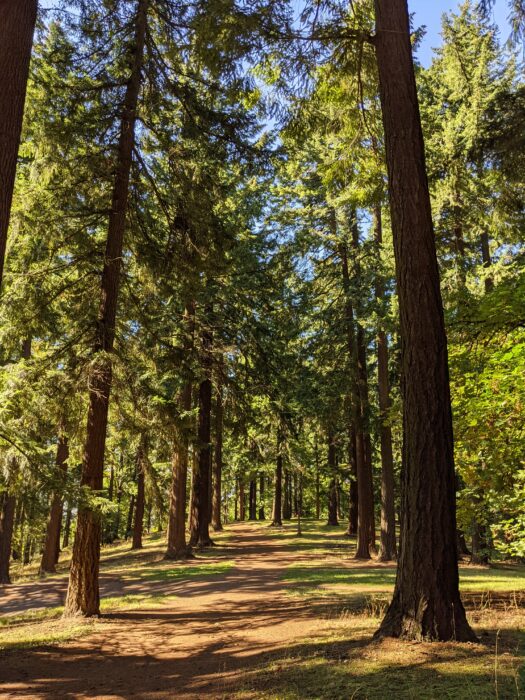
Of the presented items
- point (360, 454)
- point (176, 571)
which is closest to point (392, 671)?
point (176, 571)

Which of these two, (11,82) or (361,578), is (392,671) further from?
(361,578)

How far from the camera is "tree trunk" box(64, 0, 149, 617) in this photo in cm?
872

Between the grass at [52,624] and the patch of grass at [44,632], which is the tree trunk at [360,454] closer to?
the grass at [52,624]

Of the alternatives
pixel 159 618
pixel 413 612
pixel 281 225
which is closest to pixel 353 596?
pixel 159 618

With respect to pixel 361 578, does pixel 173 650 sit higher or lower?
higher

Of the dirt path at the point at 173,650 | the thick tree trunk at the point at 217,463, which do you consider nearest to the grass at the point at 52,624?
the dirt path at the point at 173,650

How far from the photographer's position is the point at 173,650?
A: 22.9 ft

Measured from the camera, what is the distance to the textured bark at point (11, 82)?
4.74 m

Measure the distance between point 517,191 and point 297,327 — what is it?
30.8ft

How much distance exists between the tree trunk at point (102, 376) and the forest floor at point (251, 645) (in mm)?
667

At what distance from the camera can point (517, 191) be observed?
1130 cm

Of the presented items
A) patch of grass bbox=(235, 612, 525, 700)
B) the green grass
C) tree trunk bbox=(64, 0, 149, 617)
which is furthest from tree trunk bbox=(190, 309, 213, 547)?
patch of grass bbox=(235, 612, 525, 700)

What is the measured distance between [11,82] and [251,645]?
288 inches

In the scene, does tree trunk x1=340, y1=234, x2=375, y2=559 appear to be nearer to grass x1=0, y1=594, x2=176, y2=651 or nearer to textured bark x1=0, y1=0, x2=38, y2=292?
grass x1=0, y1=594, x2=176, y2=651
